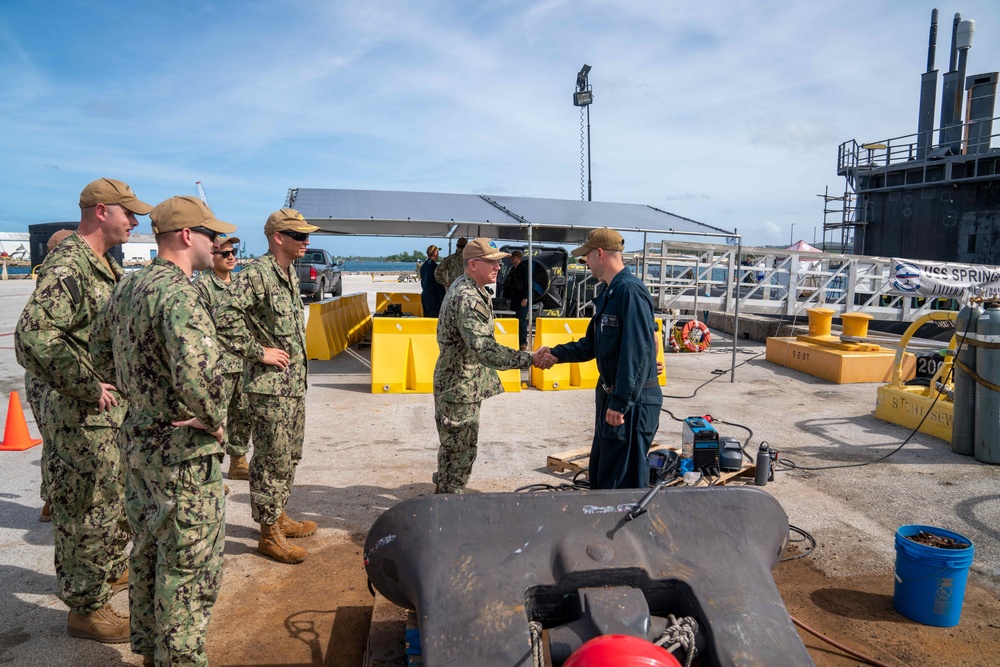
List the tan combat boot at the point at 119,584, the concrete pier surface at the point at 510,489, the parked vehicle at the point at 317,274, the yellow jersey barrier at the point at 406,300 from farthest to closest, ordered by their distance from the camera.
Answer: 1. the parked vehicle at the point at 317,274
2. the yellow jersey barrier at the point at 406,300
3. the tan combat boot at the point at 119,584
4. the concrete pier surface at the point at 510,489

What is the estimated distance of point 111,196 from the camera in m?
3.33

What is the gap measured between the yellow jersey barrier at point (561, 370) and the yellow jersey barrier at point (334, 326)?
379 cm

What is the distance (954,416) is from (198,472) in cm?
719

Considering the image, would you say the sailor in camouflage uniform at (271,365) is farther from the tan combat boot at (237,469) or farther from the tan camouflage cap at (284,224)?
the tan combat boot at (237,469)

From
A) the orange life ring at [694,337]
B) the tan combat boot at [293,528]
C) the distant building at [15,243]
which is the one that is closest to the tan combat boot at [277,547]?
the tan combat boot at [293,528]

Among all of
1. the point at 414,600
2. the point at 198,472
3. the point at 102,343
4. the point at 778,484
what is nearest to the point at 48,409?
the point at 102,343

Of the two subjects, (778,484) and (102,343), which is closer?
(102,343)

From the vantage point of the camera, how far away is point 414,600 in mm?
2213

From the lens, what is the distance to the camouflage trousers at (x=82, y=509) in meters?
3.19

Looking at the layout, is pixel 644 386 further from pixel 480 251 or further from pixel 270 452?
pixel 270 452

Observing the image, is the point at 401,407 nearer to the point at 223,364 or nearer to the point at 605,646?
the point at 223,364

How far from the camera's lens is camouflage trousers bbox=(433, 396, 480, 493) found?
4359 mm

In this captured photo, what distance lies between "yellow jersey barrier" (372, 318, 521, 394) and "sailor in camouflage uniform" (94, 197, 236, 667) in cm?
649

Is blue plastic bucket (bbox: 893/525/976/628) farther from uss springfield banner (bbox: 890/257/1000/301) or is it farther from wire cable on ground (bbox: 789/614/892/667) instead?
uss springfield banner (bbox: 890/257/1000/301)
